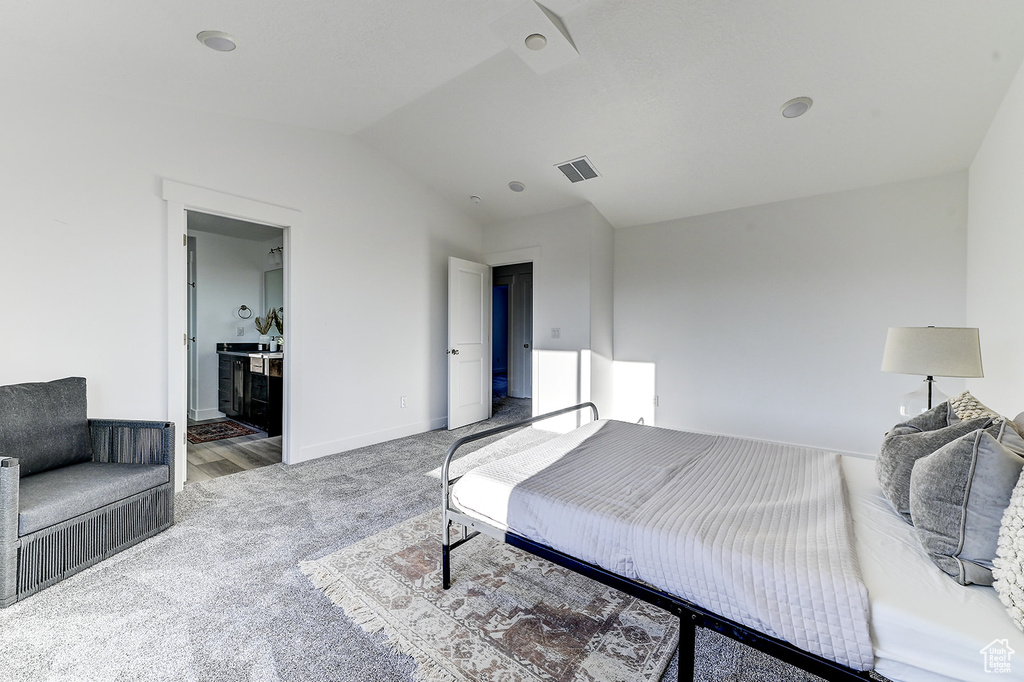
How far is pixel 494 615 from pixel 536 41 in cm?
323

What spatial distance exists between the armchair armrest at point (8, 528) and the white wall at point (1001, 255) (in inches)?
191

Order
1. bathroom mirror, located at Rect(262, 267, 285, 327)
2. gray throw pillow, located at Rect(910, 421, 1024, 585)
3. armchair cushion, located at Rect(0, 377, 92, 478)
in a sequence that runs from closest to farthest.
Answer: gray throw pillow, located at Rect(910, 421, 1024, 585)
armchair cushion, located at Rect(0, 377, 92, 478)
bathroom mirror, located at Rect(262, 267, 285, 327)

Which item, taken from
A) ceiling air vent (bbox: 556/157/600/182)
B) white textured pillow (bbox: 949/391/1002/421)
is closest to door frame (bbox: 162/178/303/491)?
Answer: ceiling air vent (bbox: 556/157/600/182)

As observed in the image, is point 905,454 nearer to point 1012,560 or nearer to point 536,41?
point 1012,560

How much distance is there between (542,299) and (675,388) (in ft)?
6.03

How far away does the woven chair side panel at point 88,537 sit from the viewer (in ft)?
6.03

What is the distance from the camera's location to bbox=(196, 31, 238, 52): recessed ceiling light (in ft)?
7.52

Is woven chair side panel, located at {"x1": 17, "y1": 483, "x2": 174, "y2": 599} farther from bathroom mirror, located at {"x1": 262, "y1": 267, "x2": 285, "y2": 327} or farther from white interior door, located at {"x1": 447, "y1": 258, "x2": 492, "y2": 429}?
bathroom mirror, located at {"x1": 262, "y1": 267, "x2": 285, "y2": 327}

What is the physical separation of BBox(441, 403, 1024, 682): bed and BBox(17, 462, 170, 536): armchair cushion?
1.79 metres

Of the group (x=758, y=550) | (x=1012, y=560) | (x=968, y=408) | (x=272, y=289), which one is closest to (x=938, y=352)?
(x=968, y=408)

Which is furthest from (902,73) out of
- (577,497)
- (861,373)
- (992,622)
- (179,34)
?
(179,34)

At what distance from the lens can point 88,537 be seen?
6.70 feet

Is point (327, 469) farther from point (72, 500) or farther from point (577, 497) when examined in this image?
point (577, 497)

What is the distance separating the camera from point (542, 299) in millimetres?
4883
